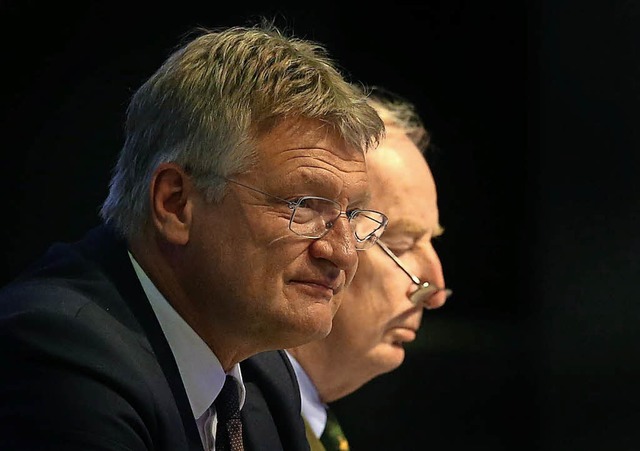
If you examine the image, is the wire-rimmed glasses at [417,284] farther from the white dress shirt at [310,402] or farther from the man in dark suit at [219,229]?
the man in dark suit at [219,229]

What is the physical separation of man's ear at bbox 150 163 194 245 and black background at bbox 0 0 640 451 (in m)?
1.10

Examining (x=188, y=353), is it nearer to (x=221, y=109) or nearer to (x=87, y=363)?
(x=87, y=363)

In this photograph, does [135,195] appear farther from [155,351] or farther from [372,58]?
[372,58]

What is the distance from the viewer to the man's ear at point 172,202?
152cm

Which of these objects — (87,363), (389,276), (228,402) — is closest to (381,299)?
(389,276)

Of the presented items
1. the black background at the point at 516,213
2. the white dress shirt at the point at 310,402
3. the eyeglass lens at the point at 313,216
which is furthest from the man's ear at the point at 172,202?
the black background at the point at 516,213

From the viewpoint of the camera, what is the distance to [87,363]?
4.36 ft

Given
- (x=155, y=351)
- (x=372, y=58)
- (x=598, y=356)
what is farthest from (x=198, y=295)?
(x=598, y=356)

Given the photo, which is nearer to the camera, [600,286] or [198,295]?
[198,295]

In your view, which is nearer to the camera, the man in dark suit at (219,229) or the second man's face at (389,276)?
the man in dark suit at (219,229)

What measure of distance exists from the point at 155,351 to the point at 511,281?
189 cm

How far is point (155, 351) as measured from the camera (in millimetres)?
1447

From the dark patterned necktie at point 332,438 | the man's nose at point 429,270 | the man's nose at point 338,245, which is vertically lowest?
the dark patterned necktie at point 332,438

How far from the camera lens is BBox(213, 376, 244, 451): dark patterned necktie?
1597 mm
